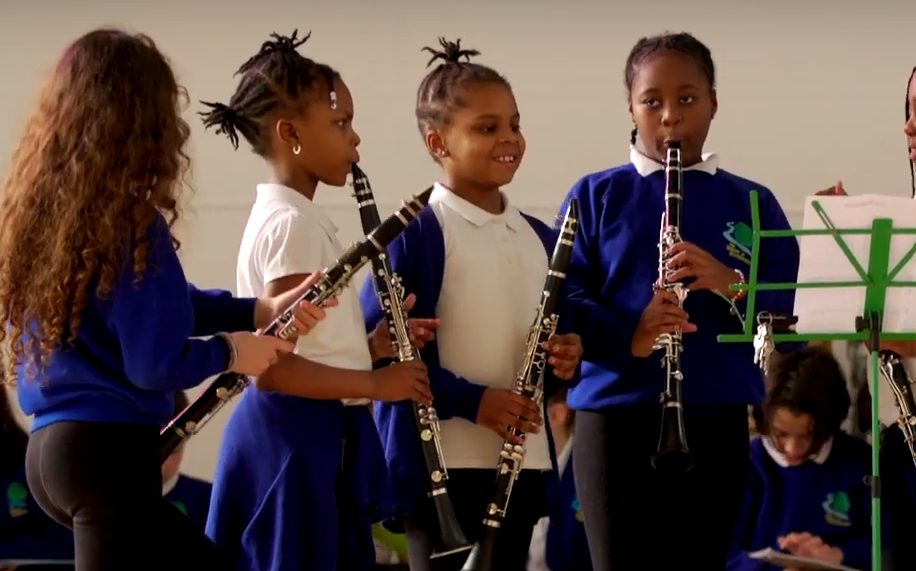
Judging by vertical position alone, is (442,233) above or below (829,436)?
above

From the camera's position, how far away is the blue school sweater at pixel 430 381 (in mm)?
2736

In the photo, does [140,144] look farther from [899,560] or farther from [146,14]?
[146,14]

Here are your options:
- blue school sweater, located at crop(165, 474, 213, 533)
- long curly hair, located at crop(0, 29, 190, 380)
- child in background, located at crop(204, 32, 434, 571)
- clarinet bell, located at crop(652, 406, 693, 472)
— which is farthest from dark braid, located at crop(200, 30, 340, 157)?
blue school sweater, located at crop(165, 474, 213, 533)

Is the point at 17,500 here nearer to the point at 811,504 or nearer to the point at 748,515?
the point at 748,515

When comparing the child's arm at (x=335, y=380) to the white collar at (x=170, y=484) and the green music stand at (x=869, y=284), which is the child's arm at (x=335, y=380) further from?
the white collar at (x=170, y=484)

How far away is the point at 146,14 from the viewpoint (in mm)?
4738

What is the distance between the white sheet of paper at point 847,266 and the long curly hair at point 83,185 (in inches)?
39.8

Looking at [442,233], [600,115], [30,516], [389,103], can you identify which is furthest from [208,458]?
[442,233]

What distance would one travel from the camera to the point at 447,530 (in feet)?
8.64

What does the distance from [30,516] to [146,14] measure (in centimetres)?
166

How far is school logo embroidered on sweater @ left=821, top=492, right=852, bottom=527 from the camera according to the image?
12.6 ft

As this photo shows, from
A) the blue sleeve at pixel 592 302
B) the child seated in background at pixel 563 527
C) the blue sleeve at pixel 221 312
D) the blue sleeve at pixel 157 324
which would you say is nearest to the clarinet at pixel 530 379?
the blue sleeve at pixel 592 302

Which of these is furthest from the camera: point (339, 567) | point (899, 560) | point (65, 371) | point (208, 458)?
point (208, 458)

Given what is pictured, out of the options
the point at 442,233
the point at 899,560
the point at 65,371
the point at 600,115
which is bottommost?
the point at 899,560
